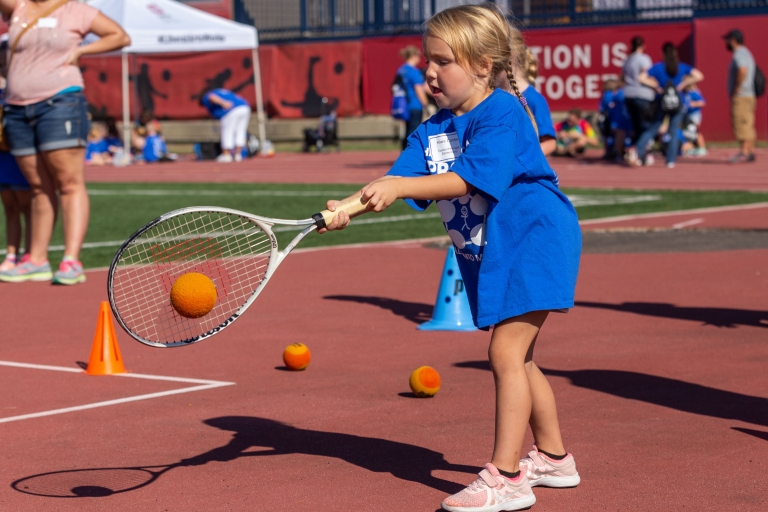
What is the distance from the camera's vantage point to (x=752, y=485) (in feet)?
14.2

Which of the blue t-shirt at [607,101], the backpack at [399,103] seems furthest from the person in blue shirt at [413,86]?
the blue t-shirt at [607,101]

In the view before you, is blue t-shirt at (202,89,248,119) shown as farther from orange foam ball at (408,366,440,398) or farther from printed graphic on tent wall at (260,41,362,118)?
orange foam ball at (408,366,440,398)

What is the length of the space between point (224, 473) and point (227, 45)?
23.1 metres

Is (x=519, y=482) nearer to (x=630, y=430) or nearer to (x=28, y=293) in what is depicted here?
(x=630, y=430)

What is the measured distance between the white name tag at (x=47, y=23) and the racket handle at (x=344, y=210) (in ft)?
19.6

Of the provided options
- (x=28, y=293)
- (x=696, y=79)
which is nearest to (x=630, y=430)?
(x=28, y=293)

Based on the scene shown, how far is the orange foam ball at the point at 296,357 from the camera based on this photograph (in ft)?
21.2

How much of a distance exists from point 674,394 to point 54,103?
215 inches

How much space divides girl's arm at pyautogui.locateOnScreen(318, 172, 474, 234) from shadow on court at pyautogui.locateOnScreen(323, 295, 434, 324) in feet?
13.0

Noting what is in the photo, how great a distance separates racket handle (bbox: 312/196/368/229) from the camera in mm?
3936

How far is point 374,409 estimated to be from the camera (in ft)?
18.4

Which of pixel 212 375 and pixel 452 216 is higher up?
pixel 452 216

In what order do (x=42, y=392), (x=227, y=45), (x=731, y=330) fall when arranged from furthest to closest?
1. (x=227, y=45)
2. (x=731, y=330)
3. (x=42, y=392)

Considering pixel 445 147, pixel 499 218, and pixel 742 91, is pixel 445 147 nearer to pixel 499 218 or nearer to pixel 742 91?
pixel 499 218
